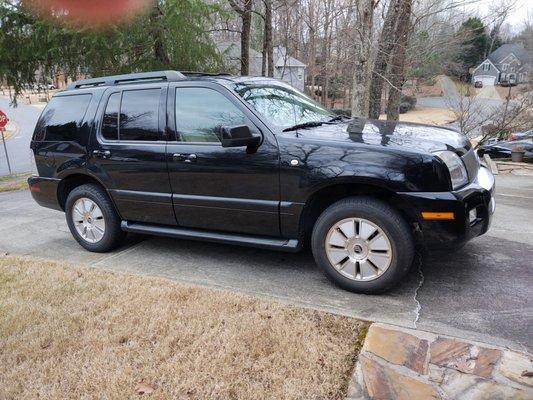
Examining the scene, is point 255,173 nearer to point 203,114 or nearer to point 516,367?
point 203,114

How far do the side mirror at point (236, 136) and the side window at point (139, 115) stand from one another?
101 centimetres

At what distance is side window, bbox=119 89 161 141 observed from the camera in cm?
455

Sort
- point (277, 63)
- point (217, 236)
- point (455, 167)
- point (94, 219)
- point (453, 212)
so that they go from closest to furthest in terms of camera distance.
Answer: point (453, 212) → point (455, 167) → point (217, 236) → point (94, 219) → point (277, 63)

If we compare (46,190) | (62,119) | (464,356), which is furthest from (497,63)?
(464,356)

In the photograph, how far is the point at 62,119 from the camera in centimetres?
523

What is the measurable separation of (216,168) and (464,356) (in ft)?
8.07

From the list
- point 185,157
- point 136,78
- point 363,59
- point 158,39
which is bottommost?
point 185,157

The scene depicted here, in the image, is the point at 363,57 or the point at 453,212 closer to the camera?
the point at 453,212

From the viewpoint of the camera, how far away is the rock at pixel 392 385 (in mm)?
2506

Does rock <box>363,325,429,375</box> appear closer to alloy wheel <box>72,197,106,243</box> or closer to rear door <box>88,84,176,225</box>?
rear door <box>88,84,176,225</box>

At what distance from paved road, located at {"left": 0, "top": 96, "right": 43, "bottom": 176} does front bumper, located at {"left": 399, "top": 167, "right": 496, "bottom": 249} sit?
10621 millimetres

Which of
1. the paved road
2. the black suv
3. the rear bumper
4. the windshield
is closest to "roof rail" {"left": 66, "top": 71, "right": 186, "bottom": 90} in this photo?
the black suv

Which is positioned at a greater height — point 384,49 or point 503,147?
point 384,49

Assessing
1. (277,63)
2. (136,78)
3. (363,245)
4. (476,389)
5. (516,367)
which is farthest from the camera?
(277,63)
